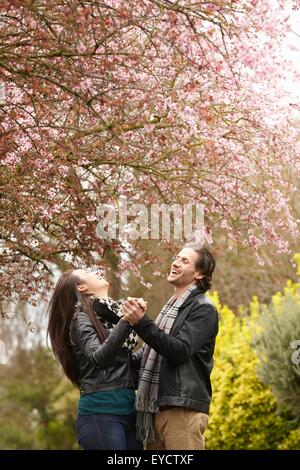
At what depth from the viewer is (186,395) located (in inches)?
190

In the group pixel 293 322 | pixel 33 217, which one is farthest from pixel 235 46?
pixel 293 322

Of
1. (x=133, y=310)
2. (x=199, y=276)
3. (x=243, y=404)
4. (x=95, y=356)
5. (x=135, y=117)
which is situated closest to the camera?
(x=133, y=310)

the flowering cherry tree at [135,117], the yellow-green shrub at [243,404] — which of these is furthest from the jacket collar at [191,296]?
the yellow-green shrub at [243,404]

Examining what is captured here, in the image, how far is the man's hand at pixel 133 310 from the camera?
4699mm

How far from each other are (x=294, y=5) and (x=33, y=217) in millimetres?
2224

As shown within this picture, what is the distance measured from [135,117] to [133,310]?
2022 mm

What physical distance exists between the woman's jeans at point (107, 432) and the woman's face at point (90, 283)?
0.69m

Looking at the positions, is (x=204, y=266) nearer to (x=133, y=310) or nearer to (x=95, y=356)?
(x=133, y=310)

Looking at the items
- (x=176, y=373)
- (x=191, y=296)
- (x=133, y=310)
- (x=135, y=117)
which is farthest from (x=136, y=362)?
(x=135, y=117)

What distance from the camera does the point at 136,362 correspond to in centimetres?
518

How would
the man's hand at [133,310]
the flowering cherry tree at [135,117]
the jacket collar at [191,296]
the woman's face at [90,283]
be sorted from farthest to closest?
the flowering cherry tree at [135,117], the woman's face at [90,283], the jacket collar at [191,296], the man's hand at [133,310]

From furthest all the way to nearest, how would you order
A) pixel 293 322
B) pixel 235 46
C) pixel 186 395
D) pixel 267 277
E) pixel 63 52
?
pixel 267 277, pixel 293 322, pixel 235 46, pixel 63 52, pixel 186 395

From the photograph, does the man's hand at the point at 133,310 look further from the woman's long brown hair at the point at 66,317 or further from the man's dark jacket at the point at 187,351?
the woman's long brown hair at the point at 66,317

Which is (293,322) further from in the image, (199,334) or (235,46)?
(199,334)
